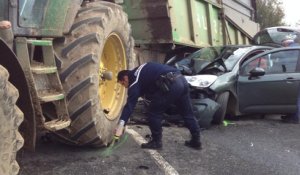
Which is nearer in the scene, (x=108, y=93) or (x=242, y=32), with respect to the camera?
(x=108, y=93)

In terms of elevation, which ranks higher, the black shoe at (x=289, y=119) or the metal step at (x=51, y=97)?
the metal step at (x=51, y=97)

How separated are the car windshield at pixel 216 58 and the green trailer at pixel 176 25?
0.78 meters

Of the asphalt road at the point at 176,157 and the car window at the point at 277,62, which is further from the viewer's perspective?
the car window at the point at 277,62

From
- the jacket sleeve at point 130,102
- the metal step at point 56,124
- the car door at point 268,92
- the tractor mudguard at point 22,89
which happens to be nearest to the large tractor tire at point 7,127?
the tractor mudguard at point 22,89

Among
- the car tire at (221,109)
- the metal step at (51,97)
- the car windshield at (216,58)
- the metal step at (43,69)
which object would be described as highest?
the metal step at (43,69)

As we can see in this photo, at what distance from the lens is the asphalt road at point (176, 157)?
5672mm

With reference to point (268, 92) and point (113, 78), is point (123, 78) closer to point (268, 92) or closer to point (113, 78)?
point (113, 78)

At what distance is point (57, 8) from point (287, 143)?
413 cm

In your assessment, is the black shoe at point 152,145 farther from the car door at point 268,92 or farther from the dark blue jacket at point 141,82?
the car door at point 268,92

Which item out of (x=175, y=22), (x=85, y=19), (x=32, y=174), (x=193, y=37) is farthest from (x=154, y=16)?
(x=32, y=174)

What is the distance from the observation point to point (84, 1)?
6.17 m

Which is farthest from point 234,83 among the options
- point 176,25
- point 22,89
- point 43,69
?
point 22,89

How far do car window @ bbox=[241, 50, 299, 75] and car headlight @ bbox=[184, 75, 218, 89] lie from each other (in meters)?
0.81

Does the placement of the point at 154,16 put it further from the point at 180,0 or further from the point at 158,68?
the point at 158,68
